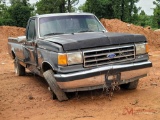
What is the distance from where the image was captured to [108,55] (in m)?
5.71

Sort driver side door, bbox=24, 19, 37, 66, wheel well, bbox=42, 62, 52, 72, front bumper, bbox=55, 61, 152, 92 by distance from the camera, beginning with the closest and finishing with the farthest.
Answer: front bumper, bbox=55, 61, 152, 92 → wheel well, bbox=42, 62, 52, 72 → driver side door, bbox=24, 19, 37, 66

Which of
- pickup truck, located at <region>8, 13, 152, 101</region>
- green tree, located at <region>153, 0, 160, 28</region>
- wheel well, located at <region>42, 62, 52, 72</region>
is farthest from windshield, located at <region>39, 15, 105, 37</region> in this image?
green tree, located at <region>153, 0, 160, 28</region>

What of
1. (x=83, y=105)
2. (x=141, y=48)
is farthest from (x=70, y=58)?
(x=141, y=48)

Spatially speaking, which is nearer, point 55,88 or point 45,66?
point 55,88

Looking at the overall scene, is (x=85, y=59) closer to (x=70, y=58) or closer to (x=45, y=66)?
(x=70, y=58)

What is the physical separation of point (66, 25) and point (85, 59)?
172 centimetres

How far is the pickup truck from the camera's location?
17.9ft

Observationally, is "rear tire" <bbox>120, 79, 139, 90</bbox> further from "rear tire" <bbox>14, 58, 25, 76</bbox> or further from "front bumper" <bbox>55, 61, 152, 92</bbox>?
"rear tire" <bbox>14, 58, 25, 76</bbox>

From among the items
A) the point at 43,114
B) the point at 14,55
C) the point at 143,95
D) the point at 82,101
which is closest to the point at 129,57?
the point at 143,95

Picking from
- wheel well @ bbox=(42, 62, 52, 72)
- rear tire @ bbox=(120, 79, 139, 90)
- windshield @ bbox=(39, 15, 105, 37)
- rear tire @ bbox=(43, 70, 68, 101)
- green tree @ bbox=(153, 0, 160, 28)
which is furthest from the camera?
green tree @ bbox=(153, 0, 160, 28)

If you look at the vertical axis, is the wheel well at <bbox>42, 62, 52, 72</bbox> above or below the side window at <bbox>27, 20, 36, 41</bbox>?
below

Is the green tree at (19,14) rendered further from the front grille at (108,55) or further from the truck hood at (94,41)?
the front grille at (108,55)

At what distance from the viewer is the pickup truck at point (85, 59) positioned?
545cm

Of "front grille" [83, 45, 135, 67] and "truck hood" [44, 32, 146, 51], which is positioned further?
"front grille" [83, 45, 135, 67]
